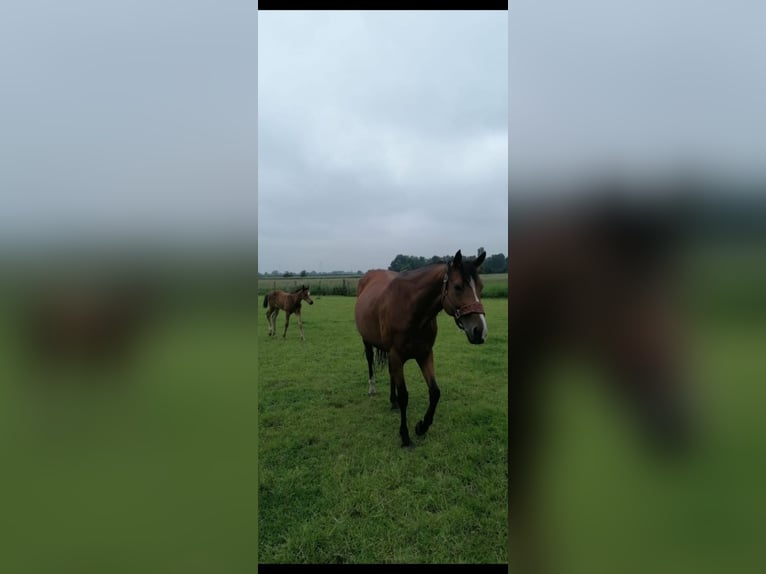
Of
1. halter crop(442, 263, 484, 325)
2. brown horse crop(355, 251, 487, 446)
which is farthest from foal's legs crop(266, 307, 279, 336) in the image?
halter crop(442, 263, 484, 325)

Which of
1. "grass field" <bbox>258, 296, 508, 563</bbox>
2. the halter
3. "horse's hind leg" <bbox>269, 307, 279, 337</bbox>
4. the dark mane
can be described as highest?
the dark mane

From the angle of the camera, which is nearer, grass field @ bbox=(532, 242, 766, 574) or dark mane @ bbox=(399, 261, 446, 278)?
grass field @ bbox=(532, 242, 766, 574)

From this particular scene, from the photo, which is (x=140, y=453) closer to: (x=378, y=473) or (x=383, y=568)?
(x=383, y=568)

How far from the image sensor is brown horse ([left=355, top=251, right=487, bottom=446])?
10.5 feet

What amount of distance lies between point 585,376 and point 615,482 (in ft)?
0.95

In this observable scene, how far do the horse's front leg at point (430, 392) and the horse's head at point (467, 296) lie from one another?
1.02 metres

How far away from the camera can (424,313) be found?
12.6 feet

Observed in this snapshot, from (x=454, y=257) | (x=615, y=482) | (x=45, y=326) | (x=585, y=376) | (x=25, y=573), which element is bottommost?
(x=25, y=573)

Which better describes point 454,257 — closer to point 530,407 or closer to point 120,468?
point 530,407

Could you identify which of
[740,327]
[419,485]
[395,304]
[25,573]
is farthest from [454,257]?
[25,573]

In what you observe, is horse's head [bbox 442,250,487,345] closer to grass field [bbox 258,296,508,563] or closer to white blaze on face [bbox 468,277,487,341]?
white blaze on face [bbox 468,277,487,341]

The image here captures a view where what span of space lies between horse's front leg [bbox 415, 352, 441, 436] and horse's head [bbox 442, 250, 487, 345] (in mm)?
1015

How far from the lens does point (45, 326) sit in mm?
1016

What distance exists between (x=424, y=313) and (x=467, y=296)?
2.53 ft
